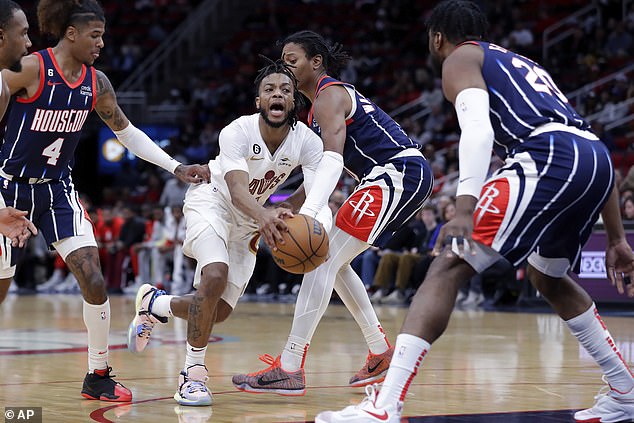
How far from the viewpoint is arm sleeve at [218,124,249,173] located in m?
5.45

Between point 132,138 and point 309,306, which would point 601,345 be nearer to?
point 309,306

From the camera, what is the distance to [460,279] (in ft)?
14.0

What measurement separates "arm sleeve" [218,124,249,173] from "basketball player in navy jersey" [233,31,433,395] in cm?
42

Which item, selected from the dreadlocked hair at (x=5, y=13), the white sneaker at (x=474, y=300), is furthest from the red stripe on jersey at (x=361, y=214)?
the white sneaker at (x=474, y=300)

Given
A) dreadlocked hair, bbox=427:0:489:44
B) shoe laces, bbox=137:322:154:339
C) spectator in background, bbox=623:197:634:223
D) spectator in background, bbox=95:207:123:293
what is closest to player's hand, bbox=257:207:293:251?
dreadlocked hair, bbox=427:0:489:44

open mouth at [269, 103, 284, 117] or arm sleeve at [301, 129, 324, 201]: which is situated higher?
open mouth at [269, 103, 284, 117]

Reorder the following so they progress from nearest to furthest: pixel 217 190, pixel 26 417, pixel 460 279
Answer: pixel 460 279
pixel 26 417
pixel 217 190

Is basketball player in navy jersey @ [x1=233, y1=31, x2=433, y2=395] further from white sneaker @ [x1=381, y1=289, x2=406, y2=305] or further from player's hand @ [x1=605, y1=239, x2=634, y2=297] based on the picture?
white sneaker @ [x1=381, y1=289, x2=406, y2=305]

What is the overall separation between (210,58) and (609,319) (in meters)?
16.3

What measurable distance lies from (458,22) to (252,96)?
16.7 metres

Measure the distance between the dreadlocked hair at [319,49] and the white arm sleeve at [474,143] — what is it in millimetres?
1842

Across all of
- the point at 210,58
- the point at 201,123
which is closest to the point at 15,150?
the point at 201,123

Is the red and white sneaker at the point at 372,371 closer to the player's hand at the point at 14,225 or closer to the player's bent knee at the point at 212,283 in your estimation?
the player's bent knee at the point at 212,283

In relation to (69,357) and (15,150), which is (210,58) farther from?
(15,150)
